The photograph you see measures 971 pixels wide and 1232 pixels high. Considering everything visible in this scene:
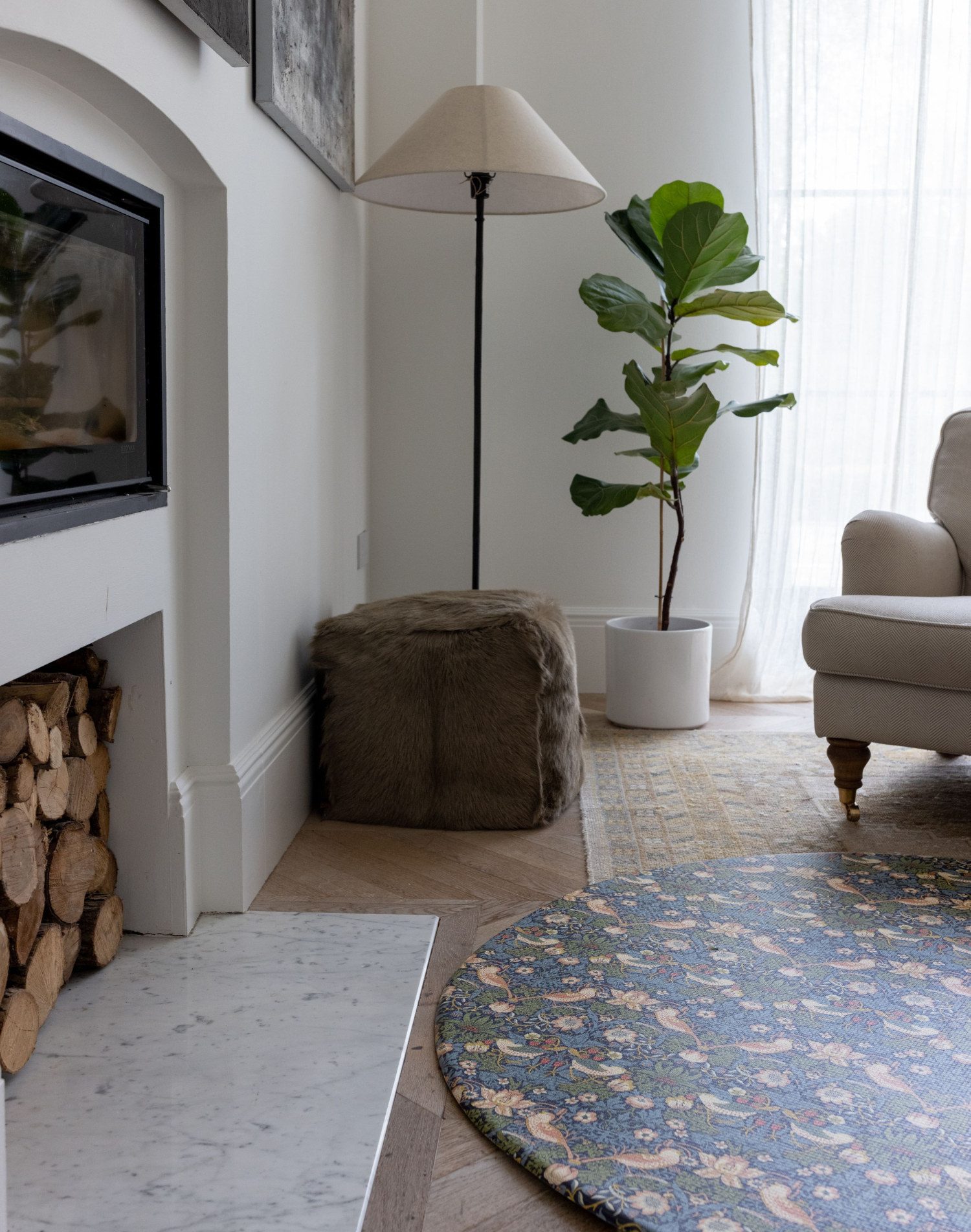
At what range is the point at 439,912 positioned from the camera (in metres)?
1.90

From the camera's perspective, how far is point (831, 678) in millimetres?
2309

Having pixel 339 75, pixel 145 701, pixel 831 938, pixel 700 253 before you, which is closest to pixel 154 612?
pixel 145 701

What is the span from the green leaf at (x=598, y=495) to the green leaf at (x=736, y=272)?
1.83ft

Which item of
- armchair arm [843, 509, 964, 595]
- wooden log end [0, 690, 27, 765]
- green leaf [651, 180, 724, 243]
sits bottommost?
wooden log end [0, 690, 27, 765]

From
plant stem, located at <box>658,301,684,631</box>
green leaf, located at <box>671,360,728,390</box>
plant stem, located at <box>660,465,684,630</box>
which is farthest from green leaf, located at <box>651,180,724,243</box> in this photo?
plant stem, located at <box>660,465,684,630</box>

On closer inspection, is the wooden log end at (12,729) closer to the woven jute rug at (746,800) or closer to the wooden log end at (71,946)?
the wooden log end at (71,946)

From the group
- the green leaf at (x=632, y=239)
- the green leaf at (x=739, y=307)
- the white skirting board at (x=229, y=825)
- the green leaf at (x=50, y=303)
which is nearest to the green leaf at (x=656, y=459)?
the green leaf at (x=739, y=307)

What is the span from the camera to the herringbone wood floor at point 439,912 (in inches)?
45.0

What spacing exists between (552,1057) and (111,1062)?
54 cm

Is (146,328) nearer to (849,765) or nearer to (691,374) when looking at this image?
(849,765)

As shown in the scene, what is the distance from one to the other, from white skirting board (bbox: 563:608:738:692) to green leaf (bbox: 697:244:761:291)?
3.43 ft

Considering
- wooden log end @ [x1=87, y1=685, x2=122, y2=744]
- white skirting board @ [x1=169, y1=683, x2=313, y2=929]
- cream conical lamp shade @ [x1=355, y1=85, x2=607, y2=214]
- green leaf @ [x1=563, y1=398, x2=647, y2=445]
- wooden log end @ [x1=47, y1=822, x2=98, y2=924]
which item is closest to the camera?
wooden log end @ [x1=47, y1=822, x2=98, y2=924]

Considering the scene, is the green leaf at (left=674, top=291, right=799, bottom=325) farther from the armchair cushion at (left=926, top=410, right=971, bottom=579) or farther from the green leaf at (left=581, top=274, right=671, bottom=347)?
the armchair cushion at (left=926, top=410, right=971, bottom=579)

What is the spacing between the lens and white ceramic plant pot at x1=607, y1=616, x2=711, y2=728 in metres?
3.09
